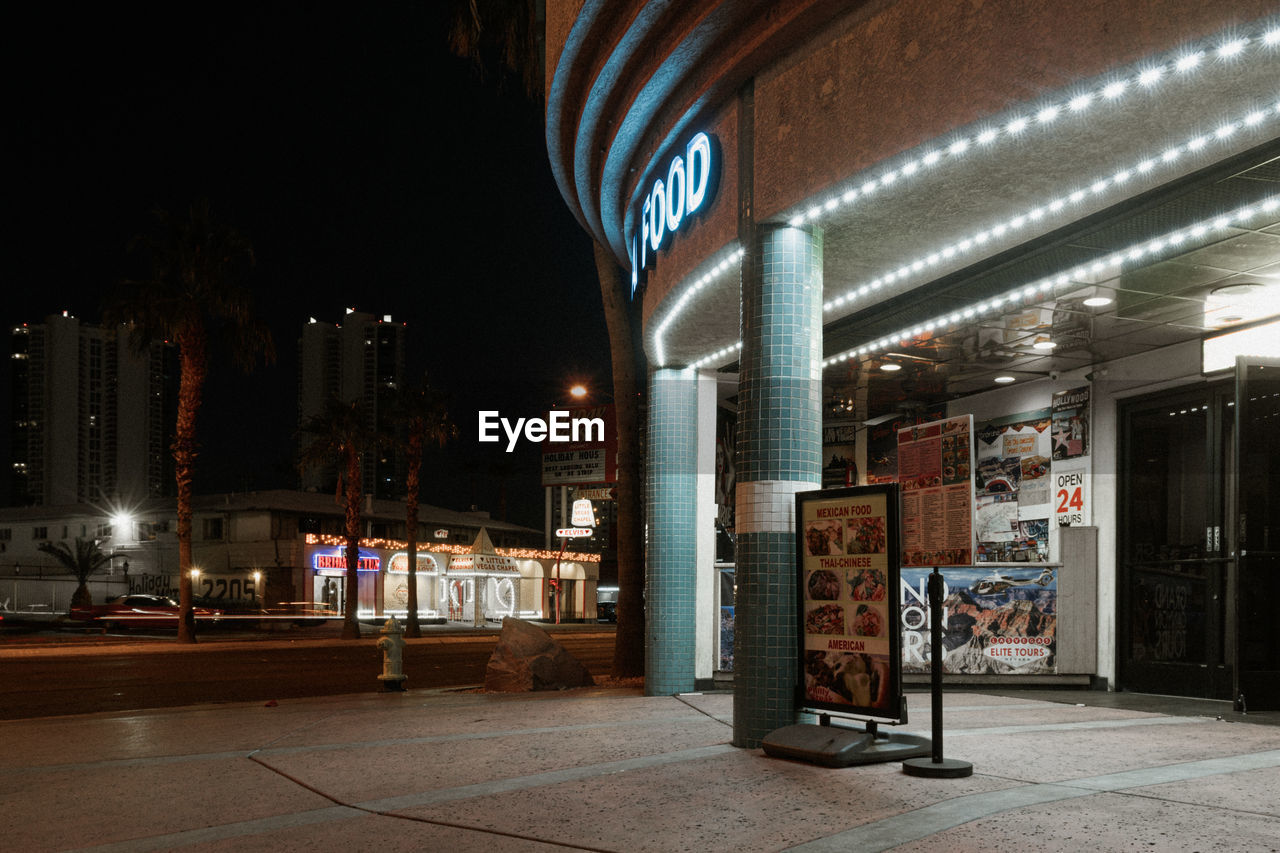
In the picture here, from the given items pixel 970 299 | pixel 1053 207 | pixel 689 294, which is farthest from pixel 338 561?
pixel 1053 207

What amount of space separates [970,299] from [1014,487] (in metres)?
4.46

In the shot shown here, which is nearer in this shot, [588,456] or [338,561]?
[588,456]

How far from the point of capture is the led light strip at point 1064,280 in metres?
7.59

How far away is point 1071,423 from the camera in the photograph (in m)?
12.6

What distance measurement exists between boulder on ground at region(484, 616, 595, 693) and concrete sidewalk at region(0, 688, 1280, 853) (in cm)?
435

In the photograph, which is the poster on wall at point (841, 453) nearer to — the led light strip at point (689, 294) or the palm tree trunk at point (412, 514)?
the led light strip at point (689, 294)

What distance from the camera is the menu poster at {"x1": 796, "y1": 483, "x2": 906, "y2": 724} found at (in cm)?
699

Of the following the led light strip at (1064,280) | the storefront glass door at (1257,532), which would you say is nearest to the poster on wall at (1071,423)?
the led light strip at (1064,280)

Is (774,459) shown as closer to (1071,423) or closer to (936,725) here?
(936,725)

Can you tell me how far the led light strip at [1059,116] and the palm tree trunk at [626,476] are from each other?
7.41 m

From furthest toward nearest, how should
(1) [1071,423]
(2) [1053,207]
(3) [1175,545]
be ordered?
(1) [1071,423]
(3) [1175,545]
(2) [1053,207]

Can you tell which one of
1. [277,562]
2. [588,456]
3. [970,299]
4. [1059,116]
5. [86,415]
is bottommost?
[277,562]

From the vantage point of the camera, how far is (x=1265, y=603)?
31.0ft

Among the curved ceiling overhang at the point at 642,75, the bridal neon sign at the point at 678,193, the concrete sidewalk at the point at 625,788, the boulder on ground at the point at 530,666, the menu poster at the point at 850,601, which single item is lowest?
the boulder on ground at the point at 530,666
